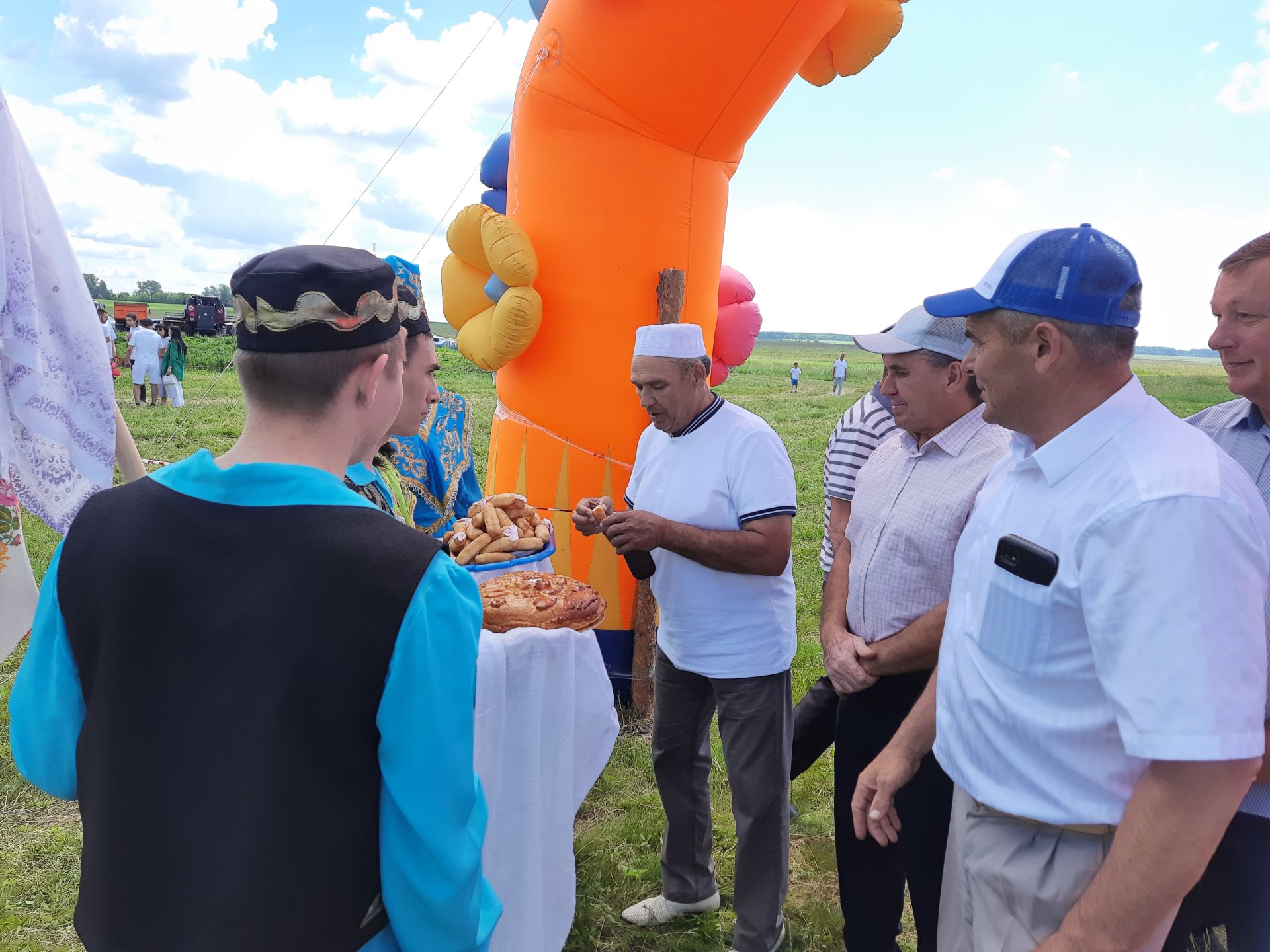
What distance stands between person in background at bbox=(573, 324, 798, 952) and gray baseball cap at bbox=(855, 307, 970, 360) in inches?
20.0

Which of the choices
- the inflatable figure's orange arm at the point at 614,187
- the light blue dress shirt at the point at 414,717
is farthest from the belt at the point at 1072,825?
the inflatable figure's orange arm at the point at 614,187

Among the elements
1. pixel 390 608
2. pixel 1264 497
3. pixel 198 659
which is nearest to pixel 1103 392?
pixel 1264 497

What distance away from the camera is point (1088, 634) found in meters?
1.37

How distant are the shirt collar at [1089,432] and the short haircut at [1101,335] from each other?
2.7 inches

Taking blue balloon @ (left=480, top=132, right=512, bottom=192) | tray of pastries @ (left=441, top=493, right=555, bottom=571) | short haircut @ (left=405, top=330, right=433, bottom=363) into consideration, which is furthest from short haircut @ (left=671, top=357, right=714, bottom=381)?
blue balloon @ (left=480, top=132, right=512, bottom=192)

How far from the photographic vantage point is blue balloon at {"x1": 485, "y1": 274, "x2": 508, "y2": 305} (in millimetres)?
4418

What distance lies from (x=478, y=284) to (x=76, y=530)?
3779 mm

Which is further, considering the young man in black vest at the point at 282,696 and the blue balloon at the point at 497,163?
the blue balloon at the point at 497,163

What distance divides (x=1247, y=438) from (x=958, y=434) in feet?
2.39

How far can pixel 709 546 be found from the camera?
9.17ft

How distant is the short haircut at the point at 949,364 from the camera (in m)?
2.49

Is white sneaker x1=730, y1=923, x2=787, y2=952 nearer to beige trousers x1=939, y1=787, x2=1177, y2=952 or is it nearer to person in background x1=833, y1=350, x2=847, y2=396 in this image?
beige trousers x1=939, y1=787, x2=1177, y2=952

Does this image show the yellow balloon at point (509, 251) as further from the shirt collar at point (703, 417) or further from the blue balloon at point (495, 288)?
the shirt collar at point (703, 417)

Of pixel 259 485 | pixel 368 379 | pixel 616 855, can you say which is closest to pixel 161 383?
pixel 616 855
